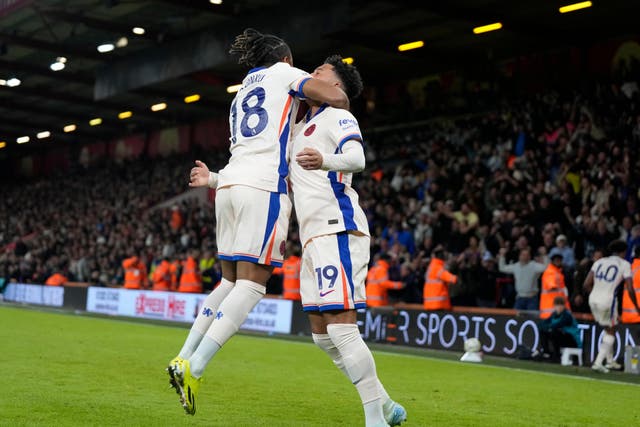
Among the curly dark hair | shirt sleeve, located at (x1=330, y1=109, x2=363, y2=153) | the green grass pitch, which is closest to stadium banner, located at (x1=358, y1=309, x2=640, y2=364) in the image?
the green grass pitch

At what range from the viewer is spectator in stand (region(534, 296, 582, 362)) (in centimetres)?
1415

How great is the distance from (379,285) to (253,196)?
1272cm

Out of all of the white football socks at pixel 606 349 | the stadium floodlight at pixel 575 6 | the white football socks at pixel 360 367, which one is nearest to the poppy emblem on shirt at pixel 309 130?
the white football socks at pixel 360 367

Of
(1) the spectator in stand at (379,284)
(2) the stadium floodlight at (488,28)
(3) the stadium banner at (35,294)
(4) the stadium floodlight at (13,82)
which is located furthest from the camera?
(4) the stadium floodlight at (13,82)

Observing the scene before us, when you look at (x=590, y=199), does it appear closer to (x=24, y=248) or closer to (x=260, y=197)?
(x=260, y=197)

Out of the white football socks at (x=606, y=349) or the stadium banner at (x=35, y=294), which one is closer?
the white football socks at (x=606, y=349)

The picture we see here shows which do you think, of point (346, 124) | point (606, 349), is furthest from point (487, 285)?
point (346, 124)

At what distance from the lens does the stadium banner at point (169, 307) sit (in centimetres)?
2052

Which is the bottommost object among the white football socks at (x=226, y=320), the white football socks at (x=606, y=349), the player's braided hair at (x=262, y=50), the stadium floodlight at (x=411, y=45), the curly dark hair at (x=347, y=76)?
the white football socks at (x=606, y=349)

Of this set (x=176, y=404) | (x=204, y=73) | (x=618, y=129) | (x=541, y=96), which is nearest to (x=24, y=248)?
(x=204, y=73)

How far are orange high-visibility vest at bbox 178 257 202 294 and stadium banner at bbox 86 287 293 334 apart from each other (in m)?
0.42

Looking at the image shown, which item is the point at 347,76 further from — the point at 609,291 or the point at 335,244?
the point at 609,291

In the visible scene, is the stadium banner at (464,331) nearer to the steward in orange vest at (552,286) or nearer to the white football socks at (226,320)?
the steward in orange vest at (552,286)

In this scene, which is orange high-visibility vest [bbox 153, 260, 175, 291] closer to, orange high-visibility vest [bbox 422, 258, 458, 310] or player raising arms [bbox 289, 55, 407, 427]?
orange high-visibility vest [bbox 422, 258, 458, 310]
